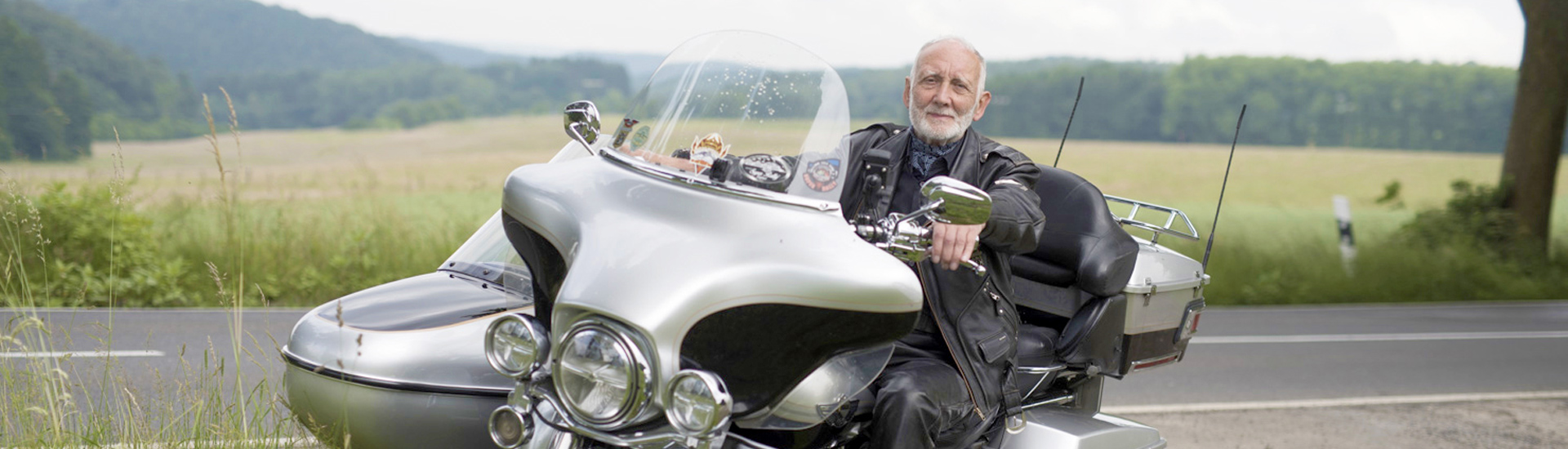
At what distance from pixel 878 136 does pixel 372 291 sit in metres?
1.66

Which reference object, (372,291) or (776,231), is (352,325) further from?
(776,231)

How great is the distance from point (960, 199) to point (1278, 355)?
7216mm

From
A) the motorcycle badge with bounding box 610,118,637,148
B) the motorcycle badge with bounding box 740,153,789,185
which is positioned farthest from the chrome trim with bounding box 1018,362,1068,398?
the motorcycle badge with bounding box 610,118,637,148

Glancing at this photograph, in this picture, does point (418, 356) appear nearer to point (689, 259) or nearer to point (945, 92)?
point (689, 259)

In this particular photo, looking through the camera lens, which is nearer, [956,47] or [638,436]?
[638,436]

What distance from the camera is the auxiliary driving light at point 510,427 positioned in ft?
7.30

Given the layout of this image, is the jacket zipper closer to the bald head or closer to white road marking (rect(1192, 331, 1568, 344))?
the bald head

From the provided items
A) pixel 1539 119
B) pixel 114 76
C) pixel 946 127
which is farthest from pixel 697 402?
pixel 114 76

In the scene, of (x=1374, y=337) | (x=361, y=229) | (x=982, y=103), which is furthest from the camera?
(x=361, y=229)

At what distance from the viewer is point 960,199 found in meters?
2.21

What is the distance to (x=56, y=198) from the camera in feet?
28.6

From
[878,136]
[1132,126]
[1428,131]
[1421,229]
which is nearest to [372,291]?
[878,136]

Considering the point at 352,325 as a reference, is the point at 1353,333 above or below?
below

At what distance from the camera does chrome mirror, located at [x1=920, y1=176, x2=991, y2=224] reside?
221cm
